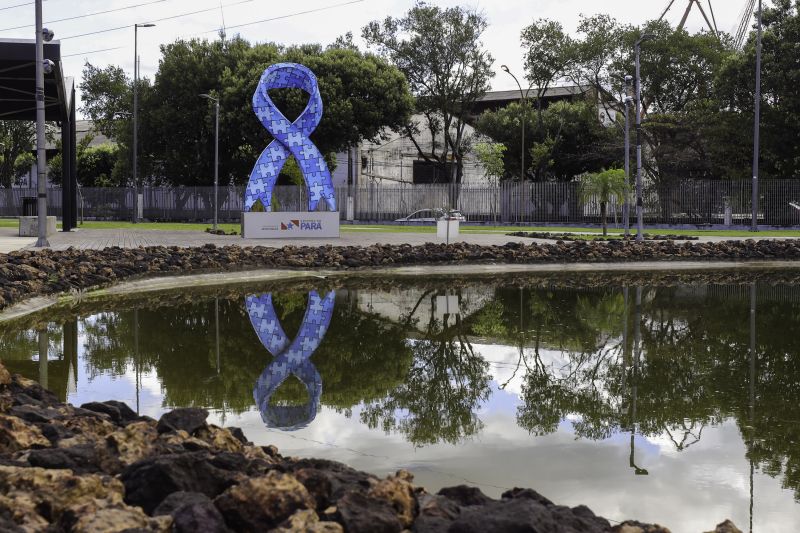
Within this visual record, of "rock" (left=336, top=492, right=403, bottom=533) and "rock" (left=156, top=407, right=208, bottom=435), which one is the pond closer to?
"rock" (left=156, top=407, right=208, bottom=435)

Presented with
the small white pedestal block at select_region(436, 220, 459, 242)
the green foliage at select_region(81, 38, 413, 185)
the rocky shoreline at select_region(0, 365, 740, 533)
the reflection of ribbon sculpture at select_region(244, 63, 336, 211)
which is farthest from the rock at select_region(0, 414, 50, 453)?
the green foliage at select_region(81, 38, 413, 185)

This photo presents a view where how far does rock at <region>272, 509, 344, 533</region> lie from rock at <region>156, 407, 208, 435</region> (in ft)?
6.69

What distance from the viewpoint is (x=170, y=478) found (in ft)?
14.9

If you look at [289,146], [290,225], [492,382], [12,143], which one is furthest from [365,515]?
[12,143]

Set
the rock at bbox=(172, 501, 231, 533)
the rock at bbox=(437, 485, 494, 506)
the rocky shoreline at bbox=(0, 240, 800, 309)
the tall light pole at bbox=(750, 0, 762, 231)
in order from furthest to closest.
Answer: the tall light pole at bbox=(750, 0, 762, 231), the rocky shoreline at bbox=(0, 240, 800, 309), the rock at bbox=(437, 485, 494, 506), the rock at bbox=(172, 501, 231, 533)

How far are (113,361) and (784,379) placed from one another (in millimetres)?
6961

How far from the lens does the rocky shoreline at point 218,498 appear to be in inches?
161

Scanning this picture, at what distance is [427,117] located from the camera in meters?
67.8

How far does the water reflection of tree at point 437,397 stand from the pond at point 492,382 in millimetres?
31

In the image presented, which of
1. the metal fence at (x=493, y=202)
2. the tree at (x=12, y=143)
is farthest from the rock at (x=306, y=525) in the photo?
the tree at (x=12, y=143)

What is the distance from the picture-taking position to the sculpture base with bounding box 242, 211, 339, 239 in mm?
32312

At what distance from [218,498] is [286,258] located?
17.7 metres

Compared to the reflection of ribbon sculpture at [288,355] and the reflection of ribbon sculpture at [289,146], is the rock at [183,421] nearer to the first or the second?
the reflection of ribbon sculpture at [288,355]

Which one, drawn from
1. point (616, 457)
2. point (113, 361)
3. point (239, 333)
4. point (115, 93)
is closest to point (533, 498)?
point (616, 457)
